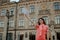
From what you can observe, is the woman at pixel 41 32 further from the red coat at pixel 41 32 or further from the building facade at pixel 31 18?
the building facade at pixel 31 18

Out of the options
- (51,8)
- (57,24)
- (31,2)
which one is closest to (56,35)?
Result: (57,24)

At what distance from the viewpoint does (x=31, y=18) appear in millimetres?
34188

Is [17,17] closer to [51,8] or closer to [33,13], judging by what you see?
[33,13]

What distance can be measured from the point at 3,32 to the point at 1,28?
1.05 m

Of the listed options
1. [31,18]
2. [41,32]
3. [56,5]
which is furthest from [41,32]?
[31,18]

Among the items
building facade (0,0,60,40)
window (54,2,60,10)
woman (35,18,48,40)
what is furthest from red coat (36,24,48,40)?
window (54,2,60,10)

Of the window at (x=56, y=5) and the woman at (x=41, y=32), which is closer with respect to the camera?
the woman at (x=41, y=32)

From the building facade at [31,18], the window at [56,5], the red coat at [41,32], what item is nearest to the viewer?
the red coat at [41,32]

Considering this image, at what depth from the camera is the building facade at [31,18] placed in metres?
32.4

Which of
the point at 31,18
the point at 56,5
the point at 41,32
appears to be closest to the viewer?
the point at 41,32

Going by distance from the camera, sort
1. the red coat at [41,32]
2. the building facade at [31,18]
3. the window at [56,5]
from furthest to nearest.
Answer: the window at [56,5] < the building facade at [31,18] < the red coat at [41,32]

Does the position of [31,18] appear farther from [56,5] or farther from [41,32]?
[41,32]

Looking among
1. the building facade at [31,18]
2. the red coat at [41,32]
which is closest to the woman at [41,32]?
the red coat at [41,32]

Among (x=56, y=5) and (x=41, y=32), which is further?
(x=56, y=5)
